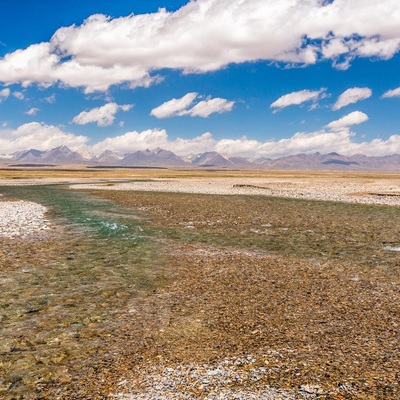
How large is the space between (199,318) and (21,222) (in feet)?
68.7

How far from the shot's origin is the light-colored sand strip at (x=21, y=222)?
23.5 m

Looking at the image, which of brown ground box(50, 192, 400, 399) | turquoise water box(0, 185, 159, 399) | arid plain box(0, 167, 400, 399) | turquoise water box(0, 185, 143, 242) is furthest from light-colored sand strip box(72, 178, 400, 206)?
turquoise water box(0, 185, 159, 399)

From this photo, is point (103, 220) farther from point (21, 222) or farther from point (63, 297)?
point (63, 297)

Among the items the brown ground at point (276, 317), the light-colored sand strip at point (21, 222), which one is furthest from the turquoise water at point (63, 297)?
the light-colored sand strip at point (21, 222)

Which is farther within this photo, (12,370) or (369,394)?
(12,370)

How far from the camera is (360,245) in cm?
2047

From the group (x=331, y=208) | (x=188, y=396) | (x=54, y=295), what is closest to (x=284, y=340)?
(x=188, y=396)

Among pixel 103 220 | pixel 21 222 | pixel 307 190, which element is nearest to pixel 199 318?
pixel 21 222

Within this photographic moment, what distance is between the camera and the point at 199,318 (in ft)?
34.1

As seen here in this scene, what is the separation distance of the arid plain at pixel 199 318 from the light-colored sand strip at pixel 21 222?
188cm

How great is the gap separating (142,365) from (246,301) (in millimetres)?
4657

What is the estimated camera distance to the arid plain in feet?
23.5

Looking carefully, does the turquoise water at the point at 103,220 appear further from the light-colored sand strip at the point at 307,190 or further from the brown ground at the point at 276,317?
the light-colored sand strip at the point at 307,190

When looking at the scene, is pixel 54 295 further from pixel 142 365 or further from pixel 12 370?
pixel 142 365
